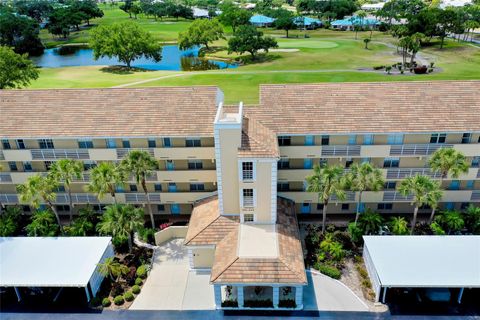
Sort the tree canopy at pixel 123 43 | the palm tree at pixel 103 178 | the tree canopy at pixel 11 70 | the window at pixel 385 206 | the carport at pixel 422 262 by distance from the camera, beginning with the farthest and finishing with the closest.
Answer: the tree canopy at pixel 123 43
the tree canopy at pixel 11 70
the window at pixel 385 206
the palm tree at pixel 103 178
the carport at pixel 422 262

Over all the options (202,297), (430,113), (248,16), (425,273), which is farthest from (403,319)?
(248,16)

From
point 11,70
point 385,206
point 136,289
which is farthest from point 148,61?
point 136,289

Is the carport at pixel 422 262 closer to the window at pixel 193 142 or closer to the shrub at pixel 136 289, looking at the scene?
the window at pixel 193 142

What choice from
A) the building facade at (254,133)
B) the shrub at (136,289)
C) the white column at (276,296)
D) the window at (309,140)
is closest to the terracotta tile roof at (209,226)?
the building facade at (254,133)

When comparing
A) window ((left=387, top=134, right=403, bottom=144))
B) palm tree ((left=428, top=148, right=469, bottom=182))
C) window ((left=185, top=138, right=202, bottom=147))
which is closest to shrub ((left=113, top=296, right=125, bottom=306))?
window ((left=185, top=138, right=202, bottom=147))

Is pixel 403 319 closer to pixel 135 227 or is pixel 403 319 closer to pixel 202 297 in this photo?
pixel 202 297

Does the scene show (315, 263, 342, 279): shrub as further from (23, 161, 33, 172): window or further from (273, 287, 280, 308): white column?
(23, 161, 33, 172): window

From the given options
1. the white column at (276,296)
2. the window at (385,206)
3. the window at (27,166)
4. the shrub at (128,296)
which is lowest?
the shrub at (128,296)
